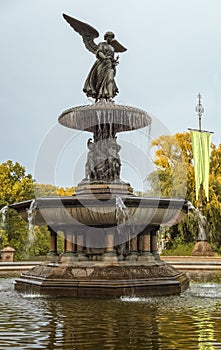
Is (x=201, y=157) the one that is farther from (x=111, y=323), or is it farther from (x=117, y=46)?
(x=111, y=323)

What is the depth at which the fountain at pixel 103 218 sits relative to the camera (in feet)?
32.7

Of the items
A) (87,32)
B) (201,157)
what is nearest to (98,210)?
(87,32)

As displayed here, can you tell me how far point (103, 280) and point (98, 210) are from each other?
1.33 metres

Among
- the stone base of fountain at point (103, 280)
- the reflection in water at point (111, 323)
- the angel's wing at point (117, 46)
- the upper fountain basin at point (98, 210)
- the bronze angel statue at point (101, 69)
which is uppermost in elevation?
the angel's wing at point (117, 46)

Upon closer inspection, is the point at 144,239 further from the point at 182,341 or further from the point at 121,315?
the point at 182,341

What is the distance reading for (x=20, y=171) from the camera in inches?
1213

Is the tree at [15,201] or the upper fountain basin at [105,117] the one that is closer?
the upper fountain basin at [105,117]

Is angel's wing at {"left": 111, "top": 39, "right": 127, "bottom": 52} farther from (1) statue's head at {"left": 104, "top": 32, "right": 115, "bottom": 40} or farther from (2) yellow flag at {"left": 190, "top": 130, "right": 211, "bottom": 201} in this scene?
(2) yellow flag at {"left": 190, "top": 130, "right": 211, "bottom": 201}

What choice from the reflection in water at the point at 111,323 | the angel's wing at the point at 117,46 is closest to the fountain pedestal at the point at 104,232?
the reflection in water at the point at 111,323

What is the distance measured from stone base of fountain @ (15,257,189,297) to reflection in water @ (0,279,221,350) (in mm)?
442

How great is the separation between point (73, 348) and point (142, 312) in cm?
255

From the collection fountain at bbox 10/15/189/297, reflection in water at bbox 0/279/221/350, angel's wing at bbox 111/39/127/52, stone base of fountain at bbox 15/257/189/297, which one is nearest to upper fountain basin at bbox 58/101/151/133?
fountain at bbox 10/15/189/297

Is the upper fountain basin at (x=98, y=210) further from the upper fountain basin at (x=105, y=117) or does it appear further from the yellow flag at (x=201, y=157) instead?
the yellow flag at (x=201, y=157)

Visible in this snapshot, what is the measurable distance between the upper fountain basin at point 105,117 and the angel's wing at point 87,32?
1722 millimetres
